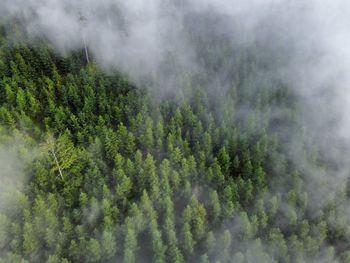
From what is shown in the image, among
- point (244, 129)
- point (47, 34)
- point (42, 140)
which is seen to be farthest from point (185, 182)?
point (47, 34)

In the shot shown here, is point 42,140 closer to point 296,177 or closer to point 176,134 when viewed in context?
point 176,134

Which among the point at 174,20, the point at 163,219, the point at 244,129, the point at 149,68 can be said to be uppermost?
the point at 174,20

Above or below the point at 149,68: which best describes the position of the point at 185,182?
below

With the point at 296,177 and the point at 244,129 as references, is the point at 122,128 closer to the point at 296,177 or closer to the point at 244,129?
the point at 244,129

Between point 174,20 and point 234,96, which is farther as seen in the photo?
point 174,20

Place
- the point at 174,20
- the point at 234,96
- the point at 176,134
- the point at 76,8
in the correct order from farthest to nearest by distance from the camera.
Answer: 1. the point at 174,20
2. the point at 76,8
3. the point at 234,96
4. the point at 176,134

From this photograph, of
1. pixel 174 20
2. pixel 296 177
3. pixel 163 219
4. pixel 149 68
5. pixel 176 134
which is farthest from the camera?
pixel 174 20
